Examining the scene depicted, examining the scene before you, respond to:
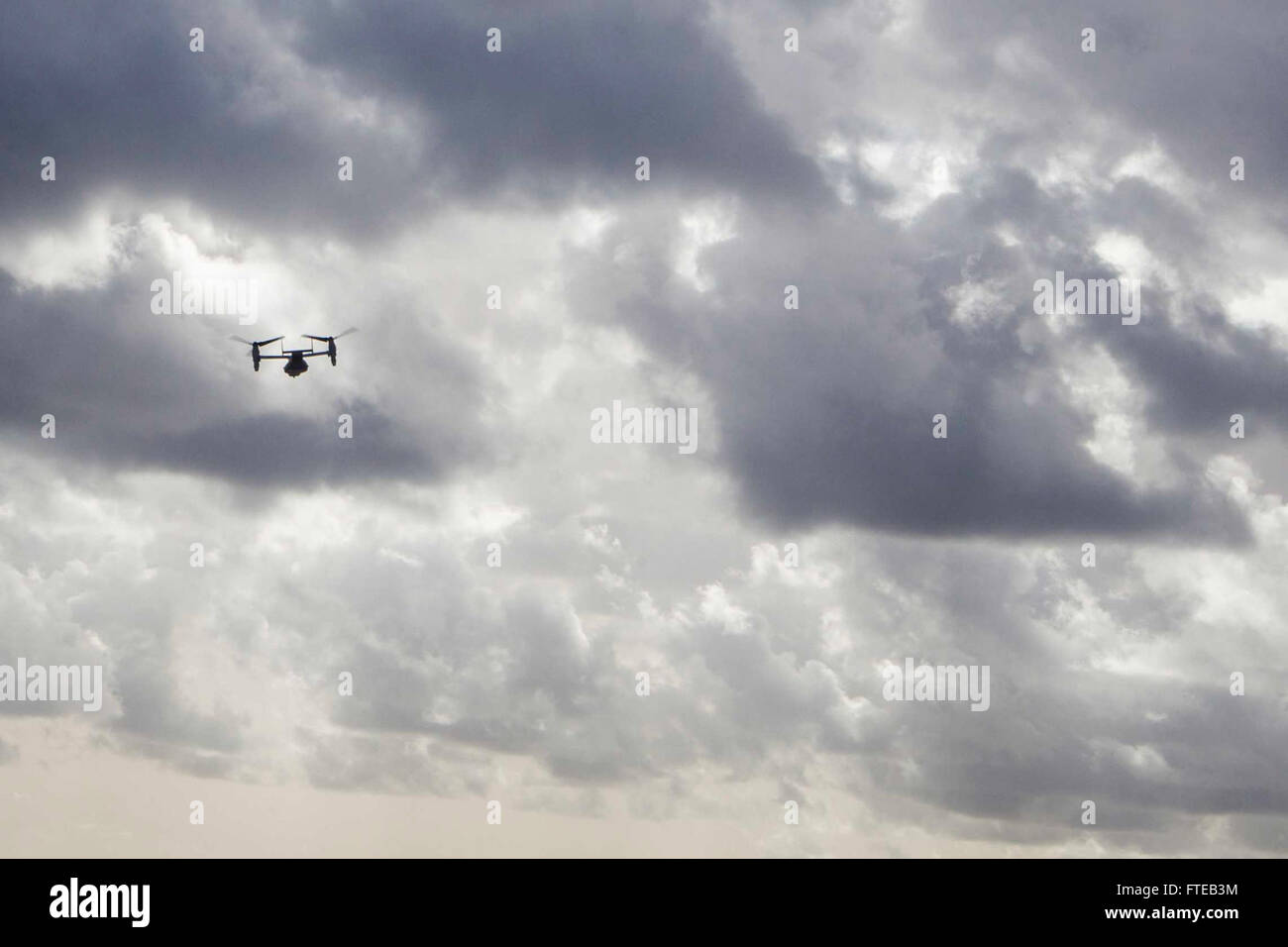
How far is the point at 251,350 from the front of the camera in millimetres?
196250
